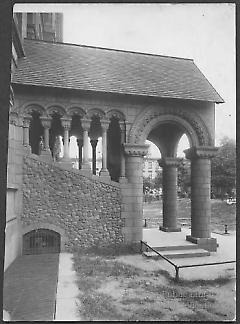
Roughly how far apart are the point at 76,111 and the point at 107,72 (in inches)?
73.6

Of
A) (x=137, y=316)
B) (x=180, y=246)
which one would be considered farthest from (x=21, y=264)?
(x=180, y=246)

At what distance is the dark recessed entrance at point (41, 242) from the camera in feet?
31.4

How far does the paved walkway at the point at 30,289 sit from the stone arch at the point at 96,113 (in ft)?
17.3

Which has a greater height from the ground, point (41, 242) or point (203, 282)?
point (41, 242)

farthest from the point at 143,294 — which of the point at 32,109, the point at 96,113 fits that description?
the point at 32,109

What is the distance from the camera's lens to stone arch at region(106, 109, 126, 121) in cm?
1070

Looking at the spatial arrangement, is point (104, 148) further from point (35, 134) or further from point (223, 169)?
point (35, 134)

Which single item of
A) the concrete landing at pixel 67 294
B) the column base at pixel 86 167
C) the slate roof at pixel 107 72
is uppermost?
the slate roof at pixel 107 72

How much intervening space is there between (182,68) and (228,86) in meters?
4.76

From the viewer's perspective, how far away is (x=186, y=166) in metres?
23.5

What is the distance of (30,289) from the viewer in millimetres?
6867

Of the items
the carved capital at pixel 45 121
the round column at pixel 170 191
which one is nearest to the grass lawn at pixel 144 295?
the carved capital at pixel 45 121

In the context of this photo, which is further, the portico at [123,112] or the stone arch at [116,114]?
the stone arch at [116,114]

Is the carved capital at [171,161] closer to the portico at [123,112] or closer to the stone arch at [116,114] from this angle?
the portico at [123,112]
